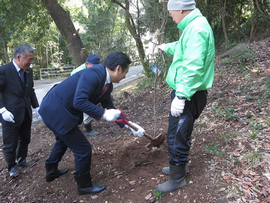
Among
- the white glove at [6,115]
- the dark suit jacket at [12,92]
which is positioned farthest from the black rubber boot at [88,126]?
the white glove at [6,115]

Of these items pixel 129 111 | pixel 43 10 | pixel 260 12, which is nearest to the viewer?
pixel 129 111

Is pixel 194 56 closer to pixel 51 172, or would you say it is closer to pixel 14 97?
pixel 51 172

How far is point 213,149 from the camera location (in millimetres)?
2959

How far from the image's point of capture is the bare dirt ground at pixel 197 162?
2336mm

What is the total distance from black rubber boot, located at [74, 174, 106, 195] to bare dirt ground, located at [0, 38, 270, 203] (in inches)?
2.7

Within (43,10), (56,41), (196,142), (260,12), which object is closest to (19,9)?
(43,10)

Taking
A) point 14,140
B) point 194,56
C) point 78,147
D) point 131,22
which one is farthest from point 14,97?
point 131,22

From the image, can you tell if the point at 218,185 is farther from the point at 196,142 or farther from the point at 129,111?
the point at 129,111

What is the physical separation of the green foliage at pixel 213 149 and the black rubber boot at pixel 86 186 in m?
1.52

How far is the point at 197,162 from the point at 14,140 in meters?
2.72

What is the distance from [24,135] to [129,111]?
123 inches

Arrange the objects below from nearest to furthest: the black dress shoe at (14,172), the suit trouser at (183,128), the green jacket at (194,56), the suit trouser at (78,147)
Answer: the green jacket at (194,56) < the suit trouser at (183,128) < the suit trouser at (78,147) < the black dress shoe at (14,172)

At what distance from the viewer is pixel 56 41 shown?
80.9 ft

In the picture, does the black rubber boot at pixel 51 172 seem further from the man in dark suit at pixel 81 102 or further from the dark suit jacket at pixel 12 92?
the dark suit jacket at pixel 12 92
